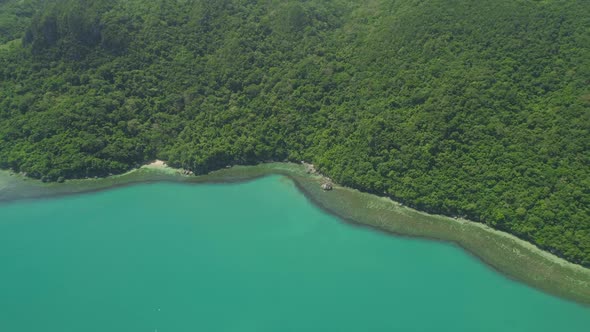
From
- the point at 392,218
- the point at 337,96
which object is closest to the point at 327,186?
the point at 392,218

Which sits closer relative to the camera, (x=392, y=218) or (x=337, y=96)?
(x=392, y=218)

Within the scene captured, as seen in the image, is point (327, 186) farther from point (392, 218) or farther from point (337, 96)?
point (337, 96)

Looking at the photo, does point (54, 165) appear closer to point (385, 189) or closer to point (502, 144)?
point (385, 189)

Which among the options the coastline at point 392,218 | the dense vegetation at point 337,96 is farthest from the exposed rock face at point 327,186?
the dense vegetation at point 337,96

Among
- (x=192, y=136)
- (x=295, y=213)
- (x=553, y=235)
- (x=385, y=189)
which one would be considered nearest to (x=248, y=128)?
(x=192, y=136)

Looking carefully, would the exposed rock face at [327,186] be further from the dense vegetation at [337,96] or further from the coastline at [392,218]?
the dense vegetation at [337,96]

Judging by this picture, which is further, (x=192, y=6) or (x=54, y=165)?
(x=192, y=6)
